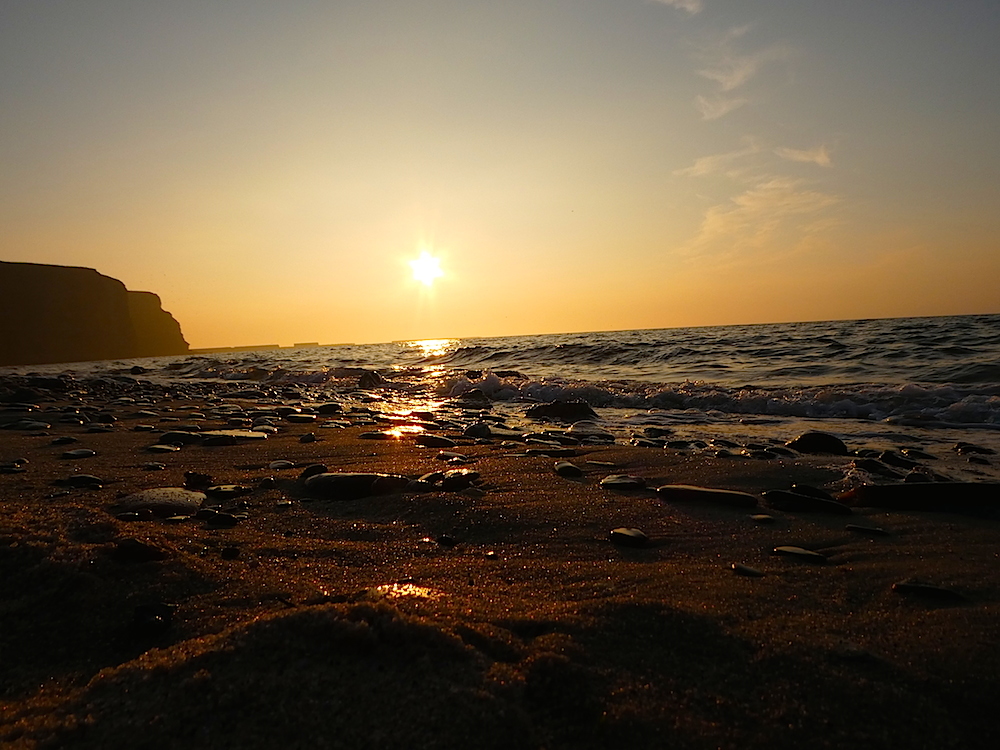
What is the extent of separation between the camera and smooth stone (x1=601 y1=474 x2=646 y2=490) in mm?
3928

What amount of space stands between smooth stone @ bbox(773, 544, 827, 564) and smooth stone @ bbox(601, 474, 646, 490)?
133 centimetres

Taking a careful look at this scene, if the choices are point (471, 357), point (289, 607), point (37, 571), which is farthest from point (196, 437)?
point (471, 357)

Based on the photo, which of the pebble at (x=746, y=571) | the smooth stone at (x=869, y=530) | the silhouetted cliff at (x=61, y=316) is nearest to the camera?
the pebble at (x=746, y=571)

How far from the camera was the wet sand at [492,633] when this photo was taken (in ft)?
4.21

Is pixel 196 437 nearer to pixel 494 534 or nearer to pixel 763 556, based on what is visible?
pixel 494 534

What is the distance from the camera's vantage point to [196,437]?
19.9ft

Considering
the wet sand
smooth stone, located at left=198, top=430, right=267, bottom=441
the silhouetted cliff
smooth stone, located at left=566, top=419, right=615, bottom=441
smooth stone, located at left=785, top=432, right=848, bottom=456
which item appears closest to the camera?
A: the wet sand

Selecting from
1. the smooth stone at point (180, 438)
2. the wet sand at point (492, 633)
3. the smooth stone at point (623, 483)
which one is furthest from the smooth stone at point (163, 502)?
the smooth stone at point (180, 438)

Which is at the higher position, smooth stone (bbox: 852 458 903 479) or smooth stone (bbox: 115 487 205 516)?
smooth stone (bbox: 115 487 205 516)

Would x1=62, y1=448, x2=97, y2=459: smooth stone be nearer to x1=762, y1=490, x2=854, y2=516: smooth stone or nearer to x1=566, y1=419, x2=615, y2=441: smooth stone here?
x1=566, y1=419, x2=615, y2=441: smooth stone

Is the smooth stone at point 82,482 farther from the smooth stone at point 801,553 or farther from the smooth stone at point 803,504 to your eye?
the smooth stone at point 803,504

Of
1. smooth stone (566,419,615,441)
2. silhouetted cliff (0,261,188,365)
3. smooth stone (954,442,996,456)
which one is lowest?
smooth stone (566,419,615,441)

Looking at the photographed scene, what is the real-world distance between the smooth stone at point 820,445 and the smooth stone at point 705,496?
7.42 feet

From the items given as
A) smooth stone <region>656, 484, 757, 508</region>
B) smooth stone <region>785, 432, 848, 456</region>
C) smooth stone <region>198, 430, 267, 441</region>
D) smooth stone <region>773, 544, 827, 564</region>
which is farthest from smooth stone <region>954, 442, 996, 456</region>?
smooth stone <region>198, 430, 267, 441</region>
